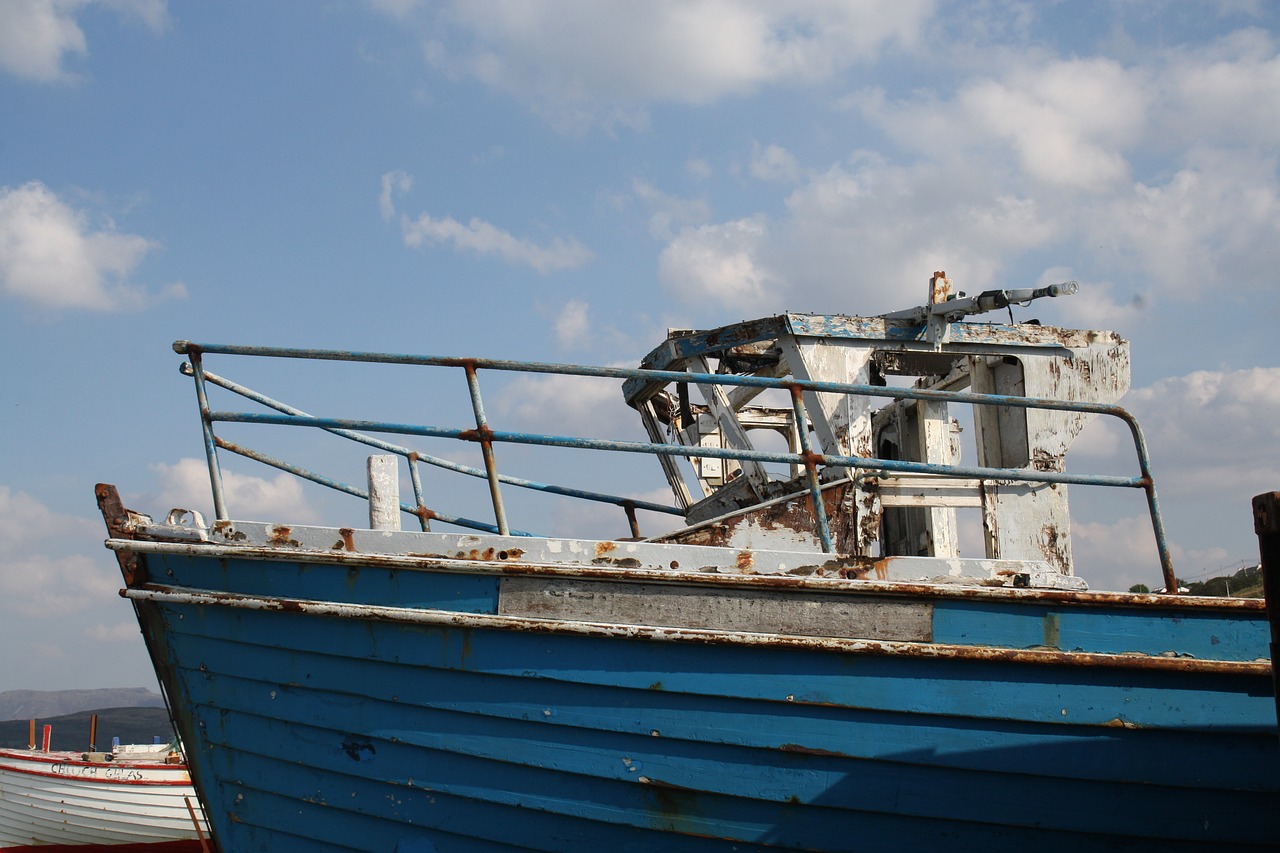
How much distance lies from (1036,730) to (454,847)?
2577 mm

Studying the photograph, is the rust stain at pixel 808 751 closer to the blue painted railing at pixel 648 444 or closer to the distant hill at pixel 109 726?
the blue painted railing at pixel 648 444

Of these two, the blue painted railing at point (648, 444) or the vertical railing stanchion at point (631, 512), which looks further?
the vertical railing stanchion at point (631, 512)

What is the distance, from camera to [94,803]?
1614 cm

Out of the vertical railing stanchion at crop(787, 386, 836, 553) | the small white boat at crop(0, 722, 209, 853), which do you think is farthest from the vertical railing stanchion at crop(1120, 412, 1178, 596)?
the small white boat at crop(0, 722, 209, 853)

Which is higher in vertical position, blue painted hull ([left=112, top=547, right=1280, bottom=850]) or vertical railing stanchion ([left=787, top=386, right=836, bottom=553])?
vertical railing stanchion ([left=787, top=386, right=836, bottom=553])

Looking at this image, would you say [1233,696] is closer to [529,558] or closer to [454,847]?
[529,558]

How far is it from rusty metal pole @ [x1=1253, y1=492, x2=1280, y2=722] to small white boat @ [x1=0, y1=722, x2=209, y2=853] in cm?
1630

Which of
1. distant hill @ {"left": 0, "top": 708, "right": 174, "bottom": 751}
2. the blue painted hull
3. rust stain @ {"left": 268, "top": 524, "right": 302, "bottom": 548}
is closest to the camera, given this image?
the blue painted hull

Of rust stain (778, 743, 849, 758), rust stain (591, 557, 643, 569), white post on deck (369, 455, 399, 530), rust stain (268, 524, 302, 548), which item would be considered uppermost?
white post on deck (369, 455, 399, 530)

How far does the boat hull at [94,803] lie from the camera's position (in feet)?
52.7

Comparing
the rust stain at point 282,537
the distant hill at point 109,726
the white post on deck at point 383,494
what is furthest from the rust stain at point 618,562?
the distant hill at point 109,726

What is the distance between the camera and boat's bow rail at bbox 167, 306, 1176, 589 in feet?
15.9

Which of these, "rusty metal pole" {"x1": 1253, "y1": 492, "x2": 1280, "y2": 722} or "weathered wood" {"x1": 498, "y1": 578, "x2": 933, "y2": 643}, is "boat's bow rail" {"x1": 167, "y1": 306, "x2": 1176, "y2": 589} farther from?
"rusty metal pole" {"x1": 1253, "y1": 492, "x2": 1280, "y2": 722}

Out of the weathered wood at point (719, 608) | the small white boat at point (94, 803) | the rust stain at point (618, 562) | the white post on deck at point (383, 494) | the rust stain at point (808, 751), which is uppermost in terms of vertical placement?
the white post on deck at point (383, 494)
